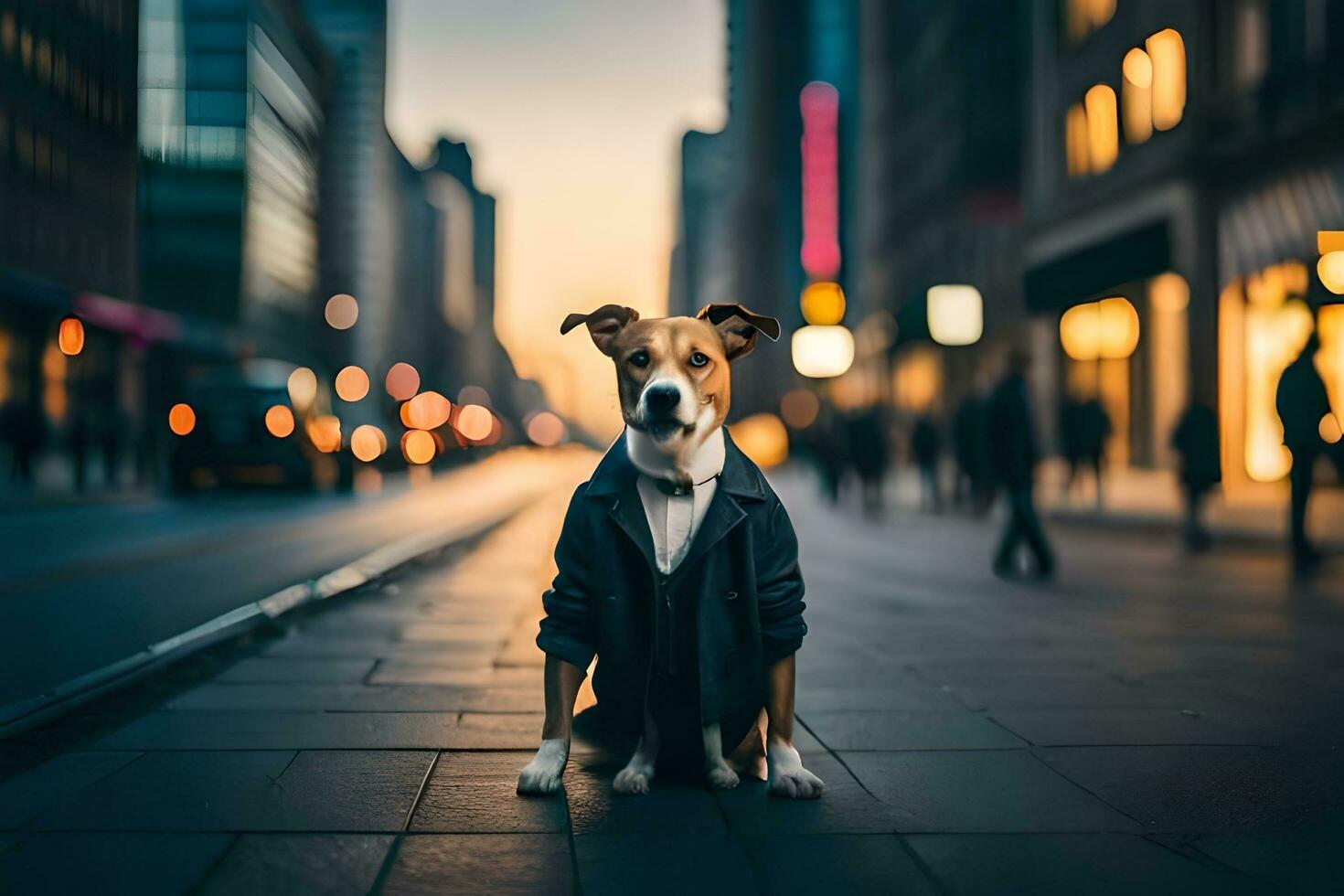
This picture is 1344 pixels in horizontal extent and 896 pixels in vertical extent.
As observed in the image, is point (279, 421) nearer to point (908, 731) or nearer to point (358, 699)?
point (358, 699)

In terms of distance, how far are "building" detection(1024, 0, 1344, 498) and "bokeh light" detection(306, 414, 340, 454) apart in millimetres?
13918

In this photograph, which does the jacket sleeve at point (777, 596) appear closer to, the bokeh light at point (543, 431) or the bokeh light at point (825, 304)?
the bokeh light at point (825, 304)

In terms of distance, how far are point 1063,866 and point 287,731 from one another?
2.84 meters

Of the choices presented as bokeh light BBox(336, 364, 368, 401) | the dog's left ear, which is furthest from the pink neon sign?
the dog's left ear

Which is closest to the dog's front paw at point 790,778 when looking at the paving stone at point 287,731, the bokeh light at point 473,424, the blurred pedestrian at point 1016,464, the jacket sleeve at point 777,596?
the jacket sleeve at point 777,596

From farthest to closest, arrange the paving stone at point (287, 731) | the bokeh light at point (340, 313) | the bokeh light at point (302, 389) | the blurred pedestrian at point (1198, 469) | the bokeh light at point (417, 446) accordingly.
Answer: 1. the bokeh light at point (340, 313)
2. the bokeh light at point (417, 446)
3. the bokeh light at point (302, 389)
4. the blurred pedestrian at point (1198, 469)
5. the paving stone at point (287, 731)

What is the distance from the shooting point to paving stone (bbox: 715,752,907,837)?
149 inches

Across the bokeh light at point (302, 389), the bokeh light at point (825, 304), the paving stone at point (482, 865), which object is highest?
the bokeh light at point (825, 304)

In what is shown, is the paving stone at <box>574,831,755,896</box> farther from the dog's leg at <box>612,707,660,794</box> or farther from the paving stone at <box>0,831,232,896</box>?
the paving stone at <box>0,831,232,896</box>

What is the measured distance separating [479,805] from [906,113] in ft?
182

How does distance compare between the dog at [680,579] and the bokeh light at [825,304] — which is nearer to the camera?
the dog at [680,579]

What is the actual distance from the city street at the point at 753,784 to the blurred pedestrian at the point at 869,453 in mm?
14742

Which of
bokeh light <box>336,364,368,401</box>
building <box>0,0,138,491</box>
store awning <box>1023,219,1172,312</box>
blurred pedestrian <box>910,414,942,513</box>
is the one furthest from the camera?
bokeh light <box>336,364,368,401</box>

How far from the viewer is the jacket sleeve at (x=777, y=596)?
414 centimetres
